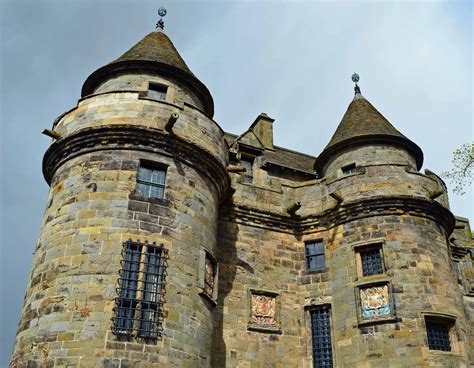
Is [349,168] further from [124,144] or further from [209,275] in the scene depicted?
[124,144]

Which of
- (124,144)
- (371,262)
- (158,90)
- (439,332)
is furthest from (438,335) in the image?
(158,90)

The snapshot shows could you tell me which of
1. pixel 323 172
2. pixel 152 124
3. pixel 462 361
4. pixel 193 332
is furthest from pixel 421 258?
pixel 152 124

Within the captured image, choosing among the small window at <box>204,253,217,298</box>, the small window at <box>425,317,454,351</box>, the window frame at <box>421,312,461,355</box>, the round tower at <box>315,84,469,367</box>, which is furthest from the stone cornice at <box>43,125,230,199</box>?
the small window at <box>425,317,454,351</box>

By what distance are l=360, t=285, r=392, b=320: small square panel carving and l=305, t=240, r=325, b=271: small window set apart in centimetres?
208

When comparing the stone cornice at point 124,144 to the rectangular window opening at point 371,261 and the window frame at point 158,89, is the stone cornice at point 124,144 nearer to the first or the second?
the window frame at point 158,89

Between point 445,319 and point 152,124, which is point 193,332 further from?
point 445,319

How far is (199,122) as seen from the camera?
15109 mm

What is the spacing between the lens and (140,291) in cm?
1200

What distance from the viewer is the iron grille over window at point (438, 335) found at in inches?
590

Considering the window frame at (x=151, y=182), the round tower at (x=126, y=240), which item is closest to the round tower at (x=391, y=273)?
the round tower at (x=126, y=240)

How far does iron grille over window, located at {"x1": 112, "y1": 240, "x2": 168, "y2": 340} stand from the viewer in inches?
454

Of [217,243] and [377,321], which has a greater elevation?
[217,243]

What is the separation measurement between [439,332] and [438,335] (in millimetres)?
115

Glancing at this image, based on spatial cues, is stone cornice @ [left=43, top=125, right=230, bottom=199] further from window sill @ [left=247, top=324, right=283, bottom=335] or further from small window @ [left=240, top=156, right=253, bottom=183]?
small window @ [left=240, top=156, right=253, bottom=183]
